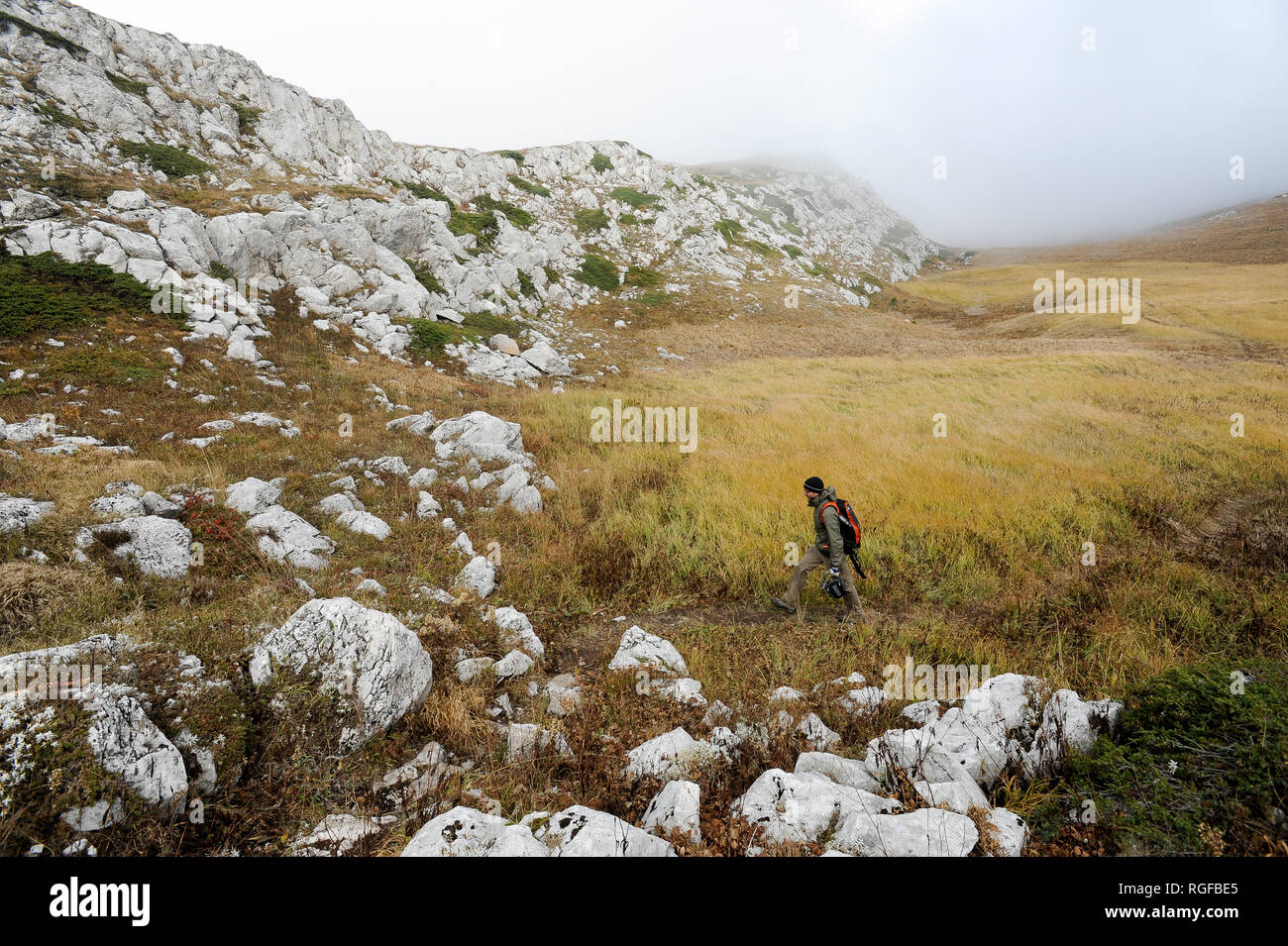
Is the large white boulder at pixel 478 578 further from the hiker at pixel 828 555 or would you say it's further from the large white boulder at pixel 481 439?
the large white boulder at pixel 481 439

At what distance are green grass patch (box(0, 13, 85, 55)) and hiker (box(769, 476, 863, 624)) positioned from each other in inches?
1616

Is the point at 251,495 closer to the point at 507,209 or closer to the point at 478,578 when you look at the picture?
the point at 478,578

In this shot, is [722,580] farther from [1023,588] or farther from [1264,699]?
[1264,699]

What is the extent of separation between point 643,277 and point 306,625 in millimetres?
43739

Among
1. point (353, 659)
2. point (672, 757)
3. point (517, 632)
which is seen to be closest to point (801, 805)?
point (672, 757)

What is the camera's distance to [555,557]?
8.09 metres

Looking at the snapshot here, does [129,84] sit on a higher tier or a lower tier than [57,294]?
higher

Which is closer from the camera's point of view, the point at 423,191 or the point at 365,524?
the point at 365,524

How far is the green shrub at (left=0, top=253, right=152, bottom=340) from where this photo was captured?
13.2 metres

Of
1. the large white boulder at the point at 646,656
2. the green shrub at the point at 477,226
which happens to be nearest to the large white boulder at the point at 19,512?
the large white boulder at the point at 646,656

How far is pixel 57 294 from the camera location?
1439 cm

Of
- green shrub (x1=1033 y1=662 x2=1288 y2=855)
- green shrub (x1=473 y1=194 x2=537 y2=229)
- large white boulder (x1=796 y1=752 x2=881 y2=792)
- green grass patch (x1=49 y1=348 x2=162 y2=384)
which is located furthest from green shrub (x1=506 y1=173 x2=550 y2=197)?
green shrub (x1=1033 y1=662 x2=1288 y2=855)
